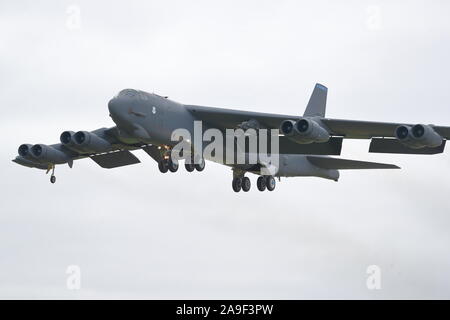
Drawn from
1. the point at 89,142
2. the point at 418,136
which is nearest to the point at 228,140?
the point at 89,142

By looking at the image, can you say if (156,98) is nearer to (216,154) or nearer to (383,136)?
(216,154)

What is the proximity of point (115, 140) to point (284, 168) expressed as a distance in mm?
6757

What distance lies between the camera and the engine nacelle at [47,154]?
46.2m

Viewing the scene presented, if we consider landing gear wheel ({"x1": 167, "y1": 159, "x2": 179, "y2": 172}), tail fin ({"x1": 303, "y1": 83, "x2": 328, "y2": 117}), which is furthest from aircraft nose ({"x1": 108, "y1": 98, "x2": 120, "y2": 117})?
tail fin ({"x1": 303, "y1": 83, "x2": 328, "y2": 117})

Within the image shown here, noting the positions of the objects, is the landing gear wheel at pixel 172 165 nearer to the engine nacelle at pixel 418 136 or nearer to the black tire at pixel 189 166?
the black tire at pixel 189 166

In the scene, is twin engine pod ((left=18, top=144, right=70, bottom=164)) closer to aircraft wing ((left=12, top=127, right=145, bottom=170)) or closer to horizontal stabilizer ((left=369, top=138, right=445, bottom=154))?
aircraft wing ((left=12, top=127, right=145, bottom=170))

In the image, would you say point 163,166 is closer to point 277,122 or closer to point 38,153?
point 277,122

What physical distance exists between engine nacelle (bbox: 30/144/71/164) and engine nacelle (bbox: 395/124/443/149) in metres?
13.3

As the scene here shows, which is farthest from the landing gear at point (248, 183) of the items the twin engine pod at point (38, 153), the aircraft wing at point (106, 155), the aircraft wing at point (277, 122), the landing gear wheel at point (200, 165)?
the twin engine pod at point (38, 153)

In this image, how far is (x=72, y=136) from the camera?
44188 millimetres

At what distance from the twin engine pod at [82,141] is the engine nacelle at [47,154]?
1.80 m

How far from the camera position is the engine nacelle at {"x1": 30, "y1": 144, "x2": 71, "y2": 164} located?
152 ft

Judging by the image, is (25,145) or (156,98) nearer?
(156,98)

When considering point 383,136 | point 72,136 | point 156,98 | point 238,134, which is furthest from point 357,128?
point 72,136
